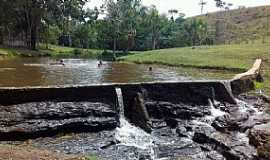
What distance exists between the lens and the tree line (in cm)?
5522

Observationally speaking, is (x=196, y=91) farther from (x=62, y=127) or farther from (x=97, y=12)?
(x=97, y=12)

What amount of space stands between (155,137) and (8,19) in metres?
42.5

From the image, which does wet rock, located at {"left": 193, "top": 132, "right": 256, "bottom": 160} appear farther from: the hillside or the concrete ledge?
the hillside

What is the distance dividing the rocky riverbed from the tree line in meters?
37.8

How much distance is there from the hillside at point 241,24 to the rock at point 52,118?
186 feet

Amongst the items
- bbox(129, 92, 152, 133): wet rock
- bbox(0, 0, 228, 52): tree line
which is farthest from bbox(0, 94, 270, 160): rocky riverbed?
bbox(0, 0, 228, 52): tree line

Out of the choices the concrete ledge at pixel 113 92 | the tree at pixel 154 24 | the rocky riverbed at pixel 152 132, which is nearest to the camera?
the rocky riverbed at pixel 152 132

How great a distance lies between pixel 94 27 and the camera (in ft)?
242

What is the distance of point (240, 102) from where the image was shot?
22672mm

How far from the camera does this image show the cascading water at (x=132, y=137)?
50.4 feet

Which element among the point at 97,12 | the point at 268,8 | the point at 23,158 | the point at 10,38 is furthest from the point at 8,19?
the point at 268,8

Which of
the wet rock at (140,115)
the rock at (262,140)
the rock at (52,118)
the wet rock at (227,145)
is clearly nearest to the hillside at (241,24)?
the wet rock at (140,115)

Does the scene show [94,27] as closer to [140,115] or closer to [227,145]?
[140,115]

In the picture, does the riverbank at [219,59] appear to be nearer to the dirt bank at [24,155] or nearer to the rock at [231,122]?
the rock at [231,122]
